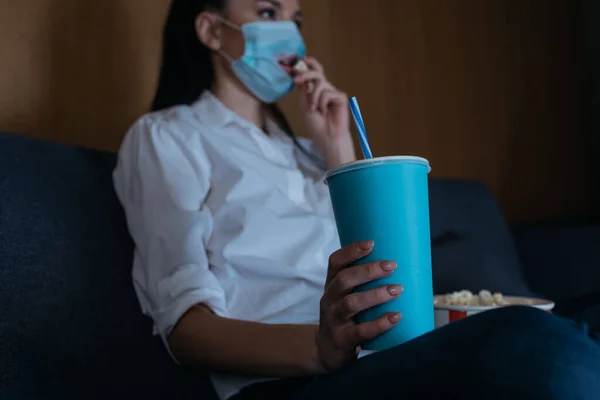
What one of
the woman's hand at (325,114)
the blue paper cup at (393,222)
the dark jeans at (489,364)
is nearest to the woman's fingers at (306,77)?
the woman's hand at (325,114)

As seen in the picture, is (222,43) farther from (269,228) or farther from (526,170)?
(526,170)

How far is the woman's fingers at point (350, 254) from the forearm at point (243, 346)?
0.17 metres

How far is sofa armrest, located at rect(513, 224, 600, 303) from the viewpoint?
1.48 metres

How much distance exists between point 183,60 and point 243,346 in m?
0.70

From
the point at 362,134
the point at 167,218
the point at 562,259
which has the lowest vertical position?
the point at 562,259

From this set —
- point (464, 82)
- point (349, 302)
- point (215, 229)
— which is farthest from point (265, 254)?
point (464, 82)

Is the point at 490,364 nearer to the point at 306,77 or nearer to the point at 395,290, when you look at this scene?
the point at 395,290

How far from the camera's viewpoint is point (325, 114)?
127 cm

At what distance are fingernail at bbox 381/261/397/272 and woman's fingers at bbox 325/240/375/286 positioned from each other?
2cm

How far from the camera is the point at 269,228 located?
1.02m

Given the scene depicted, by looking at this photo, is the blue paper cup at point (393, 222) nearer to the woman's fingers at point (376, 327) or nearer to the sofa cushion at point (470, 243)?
the woman's fingers at point (376, 327)

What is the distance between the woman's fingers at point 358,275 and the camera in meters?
0.59

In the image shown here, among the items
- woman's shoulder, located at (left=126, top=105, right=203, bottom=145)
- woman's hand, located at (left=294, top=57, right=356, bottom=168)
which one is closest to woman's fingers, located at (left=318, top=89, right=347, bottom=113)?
woman's hand, located at (left=294, top=57, right=356, bottom=168)

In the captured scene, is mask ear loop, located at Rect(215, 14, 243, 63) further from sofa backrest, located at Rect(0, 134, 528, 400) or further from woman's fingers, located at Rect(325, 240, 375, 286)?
woman's fingers, located at Rect(325, 240, 375, 286)
